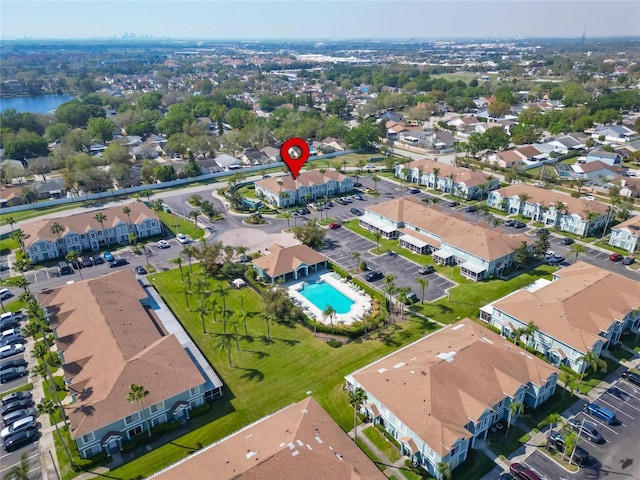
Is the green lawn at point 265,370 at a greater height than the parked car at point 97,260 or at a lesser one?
lesser

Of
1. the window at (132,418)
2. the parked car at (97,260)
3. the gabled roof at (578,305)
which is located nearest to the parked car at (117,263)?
the parked car at (97,260)

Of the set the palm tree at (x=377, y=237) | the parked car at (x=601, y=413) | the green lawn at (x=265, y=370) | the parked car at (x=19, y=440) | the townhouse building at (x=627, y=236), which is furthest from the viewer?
the palm tree at (x=377, y=237)

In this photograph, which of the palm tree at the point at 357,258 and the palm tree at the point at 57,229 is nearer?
the palm tree at the point at 357,258

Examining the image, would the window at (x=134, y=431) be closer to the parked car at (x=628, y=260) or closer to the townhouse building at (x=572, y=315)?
the townhouse building at (x=572, y=315)

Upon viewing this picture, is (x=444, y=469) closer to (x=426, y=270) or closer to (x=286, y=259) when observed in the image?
(x=426, y=270)

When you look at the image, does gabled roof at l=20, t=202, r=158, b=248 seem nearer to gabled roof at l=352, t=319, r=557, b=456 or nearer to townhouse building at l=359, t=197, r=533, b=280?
townhouse building at l=359, t=197, r=533, b=280

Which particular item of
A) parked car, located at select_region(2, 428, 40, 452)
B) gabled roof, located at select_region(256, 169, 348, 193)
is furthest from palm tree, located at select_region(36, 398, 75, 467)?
gabled roof, located at select_region(256, 169, 348, 193)

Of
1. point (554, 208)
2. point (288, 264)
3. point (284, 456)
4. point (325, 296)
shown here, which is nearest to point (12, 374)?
point (284, 456)
